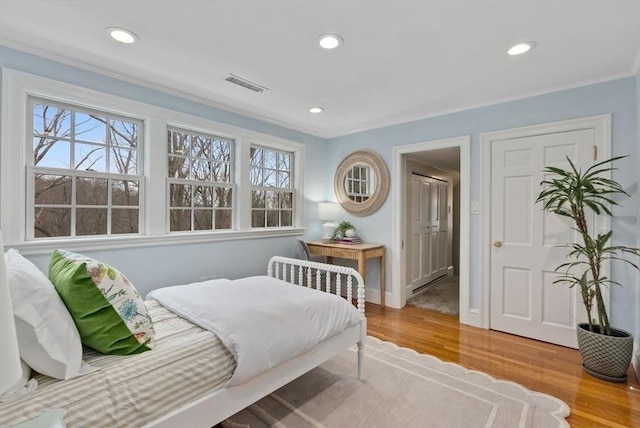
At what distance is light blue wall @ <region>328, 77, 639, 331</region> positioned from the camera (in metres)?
2.50

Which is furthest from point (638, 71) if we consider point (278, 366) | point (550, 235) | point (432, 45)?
point (278, 366)

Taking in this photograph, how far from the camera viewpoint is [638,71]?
241 centimetres

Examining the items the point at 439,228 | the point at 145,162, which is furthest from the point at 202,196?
the point at 439,228

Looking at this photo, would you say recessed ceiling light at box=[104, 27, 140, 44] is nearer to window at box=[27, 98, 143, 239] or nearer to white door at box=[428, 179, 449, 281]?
window at box=[27, 98, 143, 239]

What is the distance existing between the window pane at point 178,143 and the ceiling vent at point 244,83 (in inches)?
32.5

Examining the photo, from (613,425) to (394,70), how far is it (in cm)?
273

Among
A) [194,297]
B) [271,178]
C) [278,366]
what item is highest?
[271,178]

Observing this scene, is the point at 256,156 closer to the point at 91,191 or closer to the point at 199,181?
the point at 199,181

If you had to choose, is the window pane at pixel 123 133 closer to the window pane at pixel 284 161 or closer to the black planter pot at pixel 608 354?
the window pane at pixel 284 161

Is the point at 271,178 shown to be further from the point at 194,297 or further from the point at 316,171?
the point at 194,297

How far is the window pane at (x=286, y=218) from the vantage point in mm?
4129

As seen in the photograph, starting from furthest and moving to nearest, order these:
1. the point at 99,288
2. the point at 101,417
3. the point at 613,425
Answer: the point at 613,425, the point at 99,288, the point at 101,417

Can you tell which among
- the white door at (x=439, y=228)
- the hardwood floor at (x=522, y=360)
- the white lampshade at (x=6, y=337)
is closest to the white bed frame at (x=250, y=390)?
the white lampshade at (x=6, y=337)

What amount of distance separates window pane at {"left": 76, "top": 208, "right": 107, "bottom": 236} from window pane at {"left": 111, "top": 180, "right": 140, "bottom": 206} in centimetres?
14
